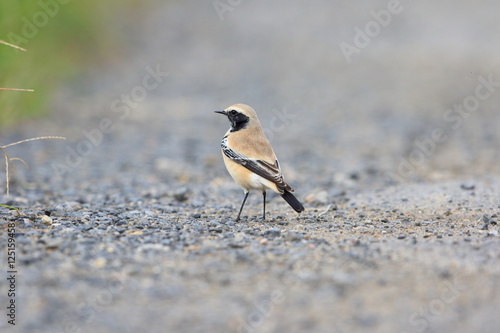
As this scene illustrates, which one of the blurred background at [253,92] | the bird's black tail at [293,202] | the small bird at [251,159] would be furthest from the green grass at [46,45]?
the bird's black tail at [293,202]

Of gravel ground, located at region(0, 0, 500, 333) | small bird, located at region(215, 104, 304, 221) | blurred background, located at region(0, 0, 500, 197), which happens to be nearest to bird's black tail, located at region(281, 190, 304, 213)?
small bird, located at region(215, 104, 304, 221)

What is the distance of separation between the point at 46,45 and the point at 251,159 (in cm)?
1019

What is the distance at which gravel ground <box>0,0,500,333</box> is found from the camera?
13.5ft

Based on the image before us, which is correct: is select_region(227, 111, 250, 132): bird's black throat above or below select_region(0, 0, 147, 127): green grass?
below

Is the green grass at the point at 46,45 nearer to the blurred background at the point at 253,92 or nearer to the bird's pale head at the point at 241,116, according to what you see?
the blurred background at the point at 253,92

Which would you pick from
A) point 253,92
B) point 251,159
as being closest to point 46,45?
point 253,92

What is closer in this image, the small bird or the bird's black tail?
the bird's black tail

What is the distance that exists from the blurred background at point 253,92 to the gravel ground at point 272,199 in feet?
0.26

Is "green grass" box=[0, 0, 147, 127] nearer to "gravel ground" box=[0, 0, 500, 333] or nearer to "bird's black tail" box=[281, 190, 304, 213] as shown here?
"gravel ground" box=[0, 0, 500, 333]

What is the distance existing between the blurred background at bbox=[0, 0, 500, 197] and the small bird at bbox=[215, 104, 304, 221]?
6.52ft

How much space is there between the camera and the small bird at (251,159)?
654 cm

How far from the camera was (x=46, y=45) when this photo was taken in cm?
1530

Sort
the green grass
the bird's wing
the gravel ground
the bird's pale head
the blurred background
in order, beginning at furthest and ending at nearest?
1. the green grass
2. the blurred background
3. the bird's pale head
4. the bird's wing
5. the gravel ground

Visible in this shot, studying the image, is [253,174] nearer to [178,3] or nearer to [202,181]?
[202,181]
